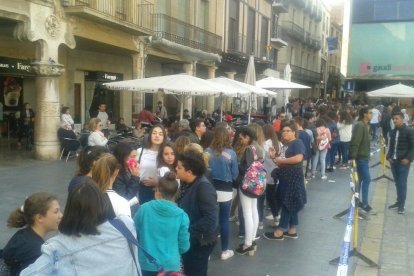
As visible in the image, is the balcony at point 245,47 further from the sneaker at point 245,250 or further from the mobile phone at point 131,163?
the mobile phone at point 131,163

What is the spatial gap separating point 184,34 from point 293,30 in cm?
2497

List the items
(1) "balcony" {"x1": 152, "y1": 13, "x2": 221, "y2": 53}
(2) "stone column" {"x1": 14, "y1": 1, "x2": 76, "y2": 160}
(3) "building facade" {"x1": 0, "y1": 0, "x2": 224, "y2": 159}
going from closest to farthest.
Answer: (2) "stone column" {"x1": 14, "y1": 1, "x2": 76, "y2": 160} < (3) "building facade" {"x1": 0, "y1": 0, "x2": 224, "y2": 159} < (1) "balcony" {"x1": 152, "y1": 13, "x2": 221, "y2": 53}

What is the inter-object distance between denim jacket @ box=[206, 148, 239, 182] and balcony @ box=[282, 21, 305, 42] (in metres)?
36.7

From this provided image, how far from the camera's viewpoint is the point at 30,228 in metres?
2.99

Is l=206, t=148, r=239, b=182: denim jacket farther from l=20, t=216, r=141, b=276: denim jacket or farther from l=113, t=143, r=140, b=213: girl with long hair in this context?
l=20, t=216, r=141, b=276: denim jacket

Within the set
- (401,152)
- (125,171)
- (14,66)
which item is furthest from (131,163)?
(14,66)

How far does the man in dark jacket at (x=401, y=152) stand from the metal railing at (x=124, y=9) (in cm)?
843

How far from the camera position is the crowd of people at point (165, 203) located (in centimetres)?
245

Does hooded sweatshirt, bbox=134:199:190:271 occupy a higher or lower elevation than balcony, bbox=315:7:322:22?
lower

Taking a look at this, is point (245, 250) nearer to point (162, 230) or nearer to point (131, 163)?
point (131, 163)

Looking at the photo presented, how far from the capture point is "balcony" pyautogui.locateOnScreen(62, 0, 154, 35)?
39.7 feet

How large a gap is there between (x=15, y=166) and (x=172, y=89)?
4460 mm

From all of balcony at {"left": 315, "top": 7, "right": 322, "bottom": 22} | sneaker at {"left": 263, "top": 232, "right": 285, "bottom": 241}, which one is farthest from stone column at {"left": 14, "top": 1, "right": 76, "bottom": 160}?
balcony at {"left": 315, "top": 7, "right": 322, "bottom": 22}

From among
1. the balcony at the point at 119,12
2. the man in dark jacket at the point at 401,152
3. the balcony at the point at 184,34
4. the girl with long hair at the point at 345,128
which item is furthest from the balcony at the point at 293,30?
the man in dark jacket at the point at 401,152
